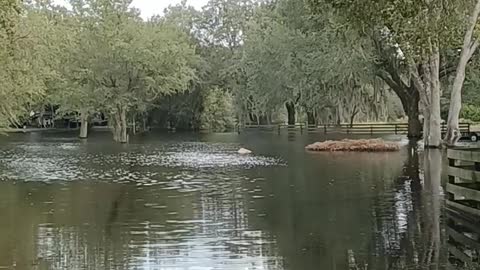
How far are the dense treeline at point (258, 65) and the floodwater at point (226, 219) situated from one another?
362cm

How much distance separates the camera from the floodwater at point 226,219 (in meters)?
8.19

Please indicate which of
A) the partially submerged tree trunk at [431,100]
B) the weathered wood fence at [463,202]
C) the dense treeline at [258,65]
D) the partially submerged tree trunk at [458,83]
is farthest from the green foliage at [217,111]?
the weathered wood fence at [463,202]

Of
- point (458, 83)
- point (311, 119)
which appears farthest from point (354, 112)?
point (458, 83)

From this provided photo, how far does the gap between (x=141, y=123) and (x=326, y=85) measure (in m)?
30.2

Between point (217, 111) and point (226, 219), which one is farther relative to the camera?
point (217, 111)

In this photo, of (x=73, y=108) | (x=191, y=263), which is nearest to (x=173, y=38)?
(x=73, y=108)

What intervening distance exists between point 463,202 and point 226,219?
3858mm

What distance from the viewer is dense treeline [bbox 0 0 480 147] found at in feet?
70.1

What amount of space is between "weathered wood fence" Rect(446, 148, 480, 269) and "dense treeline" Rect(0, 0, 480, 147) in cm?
349

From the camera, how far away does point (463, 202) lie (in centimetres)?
1158

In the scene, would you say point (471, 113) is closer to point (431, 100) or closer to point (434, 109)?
point (431, 100)

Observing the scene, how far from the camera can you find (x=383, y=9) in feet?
47.1

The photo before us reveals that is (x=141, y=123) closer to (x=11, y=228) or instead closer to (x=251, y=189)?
(x=251, y=189)

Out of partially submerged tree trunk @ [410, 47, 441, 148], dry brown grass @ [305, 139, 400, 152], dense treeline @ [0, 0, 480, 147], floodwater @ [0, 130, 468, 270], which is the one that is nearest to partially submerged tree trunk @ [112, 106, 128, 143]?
dense treeline @ [0, 0, 480, 147]
